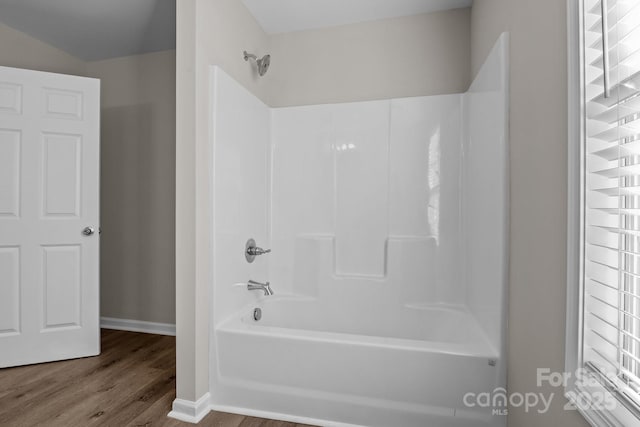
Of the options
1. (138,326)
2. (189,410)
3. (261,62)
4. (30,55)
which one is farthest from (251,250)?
(30,55)

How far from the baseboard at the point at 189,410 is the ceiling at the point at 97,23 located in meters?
2.52

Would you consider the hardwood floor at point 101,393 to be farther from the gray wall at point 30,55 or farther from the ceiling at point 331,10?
the ceiling at point 331,10

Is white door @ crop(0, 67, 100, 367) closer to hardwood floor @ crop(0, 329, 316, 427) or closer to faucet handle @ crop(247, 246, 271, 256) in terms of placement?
hardwood floor @ crop(0, 329, 316, 427)

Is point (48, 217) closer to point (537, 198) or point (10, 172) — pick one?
point (10, 172)

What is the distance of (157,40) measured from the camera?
2.78 m

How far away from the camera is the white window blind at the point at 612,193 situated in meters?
0.83

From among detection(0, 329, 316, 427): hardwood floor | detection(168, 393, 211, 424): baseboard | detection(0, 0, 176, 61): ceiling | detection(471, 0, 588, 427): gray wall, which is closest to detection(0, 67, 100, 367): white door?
detection(0, 329, 316, 427): hardwood floor

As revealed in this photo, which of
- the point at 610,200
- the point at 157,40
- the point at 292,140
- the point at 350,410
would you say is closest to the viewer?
the point at 610,200

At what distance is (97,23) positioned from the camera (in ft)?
8.37

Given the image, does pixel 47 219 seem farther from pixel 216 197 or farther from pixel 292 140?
pixel 292 140

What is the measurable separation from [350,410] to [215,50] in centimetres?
206

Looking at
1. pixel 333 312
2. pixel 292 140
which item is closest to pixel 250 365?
pixel 333 312

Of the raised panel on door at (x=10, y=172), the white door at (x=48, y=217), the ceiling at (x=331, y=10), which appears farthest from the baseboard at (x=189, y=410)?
the ceiling at (x=331, y=10)

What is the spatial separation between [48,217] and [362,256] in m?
2.27
